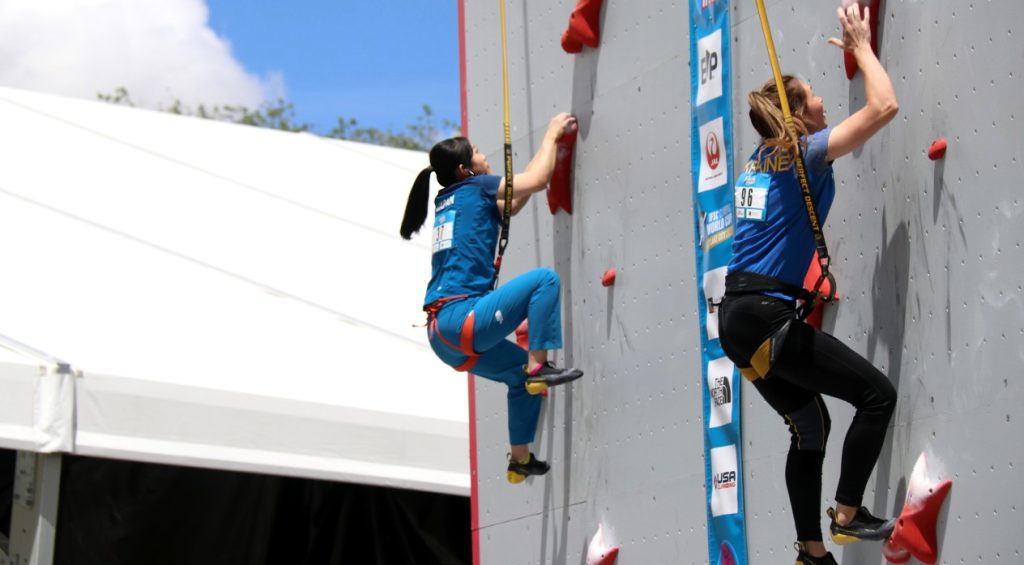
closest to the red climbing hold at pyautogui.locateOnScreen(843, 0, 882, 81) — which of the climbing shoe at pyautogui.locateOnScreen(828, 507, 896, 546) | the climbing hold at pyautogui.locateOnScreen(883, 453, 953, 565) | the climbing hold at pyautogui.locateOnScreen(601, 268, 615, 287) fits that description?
the climbing hold at pyautogui.locateOnScreen(883, 453, 953, 565)

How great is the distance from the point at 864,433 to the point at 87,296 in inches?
192

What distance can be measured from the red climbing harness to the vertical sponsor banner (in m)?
0.81

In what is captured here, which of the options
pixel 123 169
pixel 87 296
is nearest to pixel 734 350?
pixel 87 296

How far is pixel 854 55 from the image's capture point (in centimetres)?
376

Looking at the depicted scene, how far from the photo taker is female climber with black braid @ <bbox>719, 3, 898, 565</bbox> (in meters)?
3.55

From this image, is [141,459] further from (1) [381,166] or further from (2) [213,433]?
(1) [381,166]

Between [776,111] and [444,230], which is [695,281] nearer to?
[444,230]

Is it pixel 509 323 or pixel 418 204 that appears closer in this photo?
pixel 509 323

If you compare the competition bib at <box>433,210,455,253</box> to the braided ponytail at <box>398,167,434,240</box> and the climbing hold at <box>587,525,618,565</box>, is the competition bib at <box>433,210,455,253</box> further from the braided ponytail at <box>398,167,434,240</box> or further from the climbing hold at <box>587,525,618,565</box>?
the climbing hold at <box>587,525,618,565</box>

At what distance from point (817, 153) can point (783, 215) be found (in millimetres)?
198

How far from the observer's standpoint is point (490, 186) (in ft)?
16.1

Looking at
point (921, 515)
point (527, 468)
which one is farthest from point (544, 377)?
point (921, 515)

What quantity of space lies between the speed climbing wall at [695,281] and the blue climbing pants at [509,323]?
1.30 ft

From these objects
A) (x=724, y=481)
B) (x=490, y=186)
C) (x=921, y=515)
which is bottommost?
(x=921, y=515)
